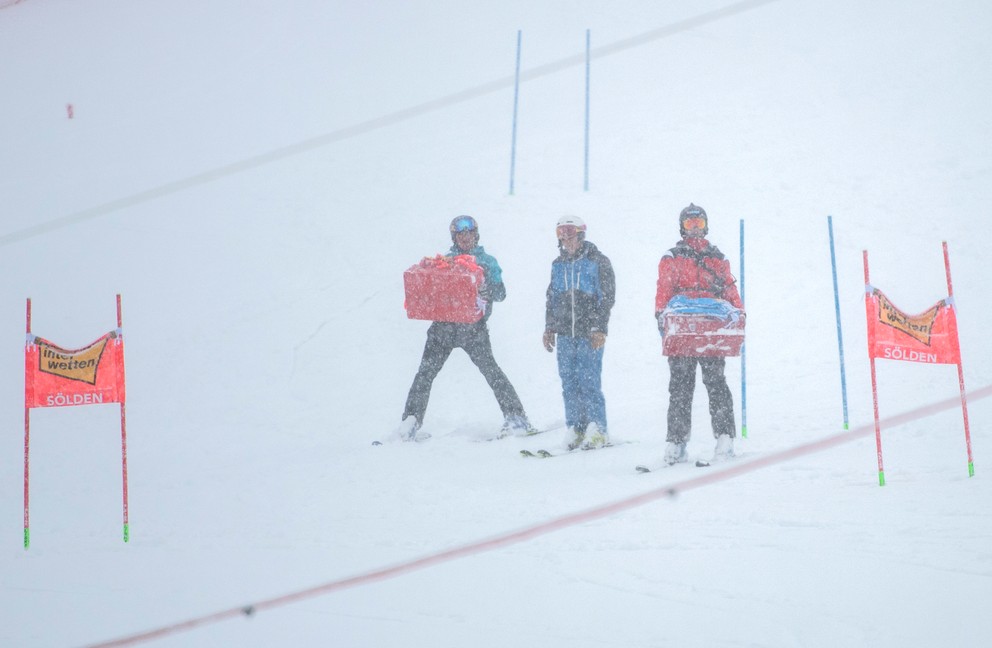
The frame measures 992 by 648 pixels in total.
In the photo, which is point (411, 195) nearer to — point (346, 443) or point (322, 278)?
point (322, 278)

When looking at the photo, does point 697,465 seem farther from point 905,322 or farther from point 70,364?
point 70,364

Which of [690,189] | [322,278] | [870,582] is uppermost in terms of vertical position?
[690,189]

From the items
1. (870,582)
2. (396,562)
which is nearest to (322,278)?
(396,562)

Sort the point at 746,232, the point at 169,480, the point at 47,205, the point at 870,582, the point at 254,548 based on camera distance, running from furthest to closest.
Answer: the point at 47,205, the point at 746,232, the point at 169,480, the point at 254,548, the point at 870,582

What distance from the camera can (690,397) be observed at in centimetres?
609

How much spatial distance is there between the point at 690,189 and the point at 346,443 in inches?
205

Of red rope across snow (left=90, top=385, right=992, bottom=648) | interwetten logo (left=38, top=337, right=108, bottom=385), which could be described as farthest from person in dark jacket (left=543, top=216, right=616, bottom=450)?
A: interwetten logo (left=38, top=337, right=108, bottom=385)

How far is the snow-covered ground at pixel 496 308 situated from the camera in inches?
174

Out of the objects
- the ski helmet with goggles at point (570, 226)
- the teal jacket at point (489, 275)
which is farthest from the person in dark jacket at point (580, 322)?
the teal jacket at point (489, 275)

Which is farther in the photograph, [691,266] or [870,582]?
[691,266]

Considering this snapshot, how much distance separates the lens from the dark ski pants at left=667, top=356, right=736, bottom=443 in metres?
5.99

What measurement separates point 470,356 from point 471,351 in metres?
0.04

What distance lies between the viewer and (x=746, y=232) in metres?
10.3

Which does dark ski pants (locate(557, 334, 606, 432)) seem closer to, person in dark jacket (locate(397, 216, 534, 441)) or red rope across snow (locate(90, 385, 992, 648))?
person in dark jacket (locate(397, 216, 534, 441))
